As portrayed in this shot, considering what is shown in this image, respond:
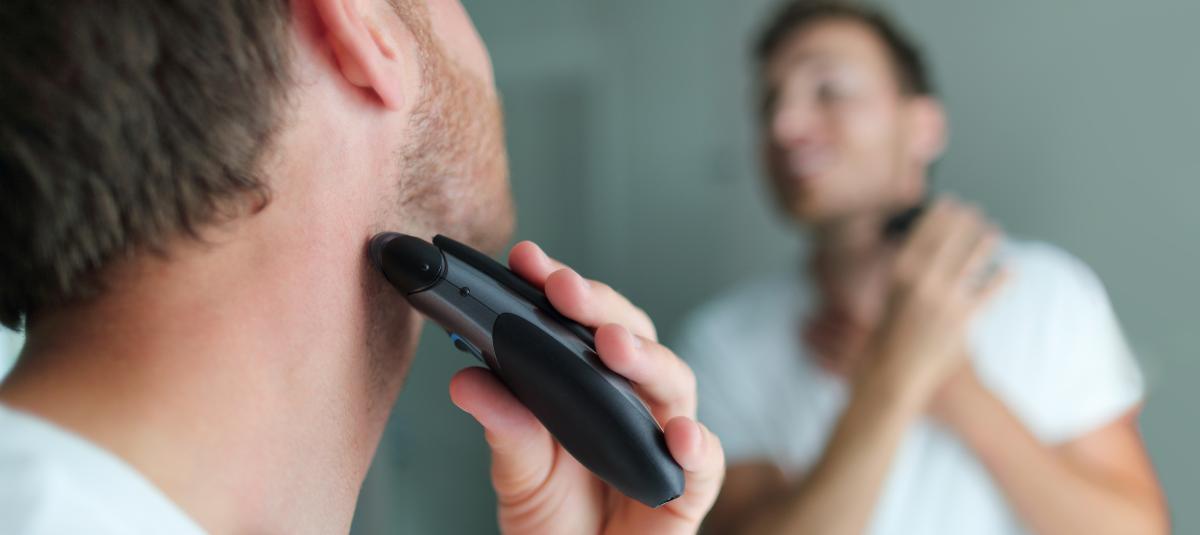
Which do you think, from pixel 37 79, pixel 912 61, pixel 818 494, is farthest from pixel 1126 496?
pixel 37 79

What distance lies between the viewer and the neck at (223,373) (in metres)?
0.25

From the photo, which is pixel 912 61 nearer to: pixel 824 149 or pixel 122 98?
pixel 824 149

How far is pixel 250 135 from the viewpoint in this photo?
277 millimetres

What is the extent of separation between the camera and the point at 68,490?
228 millimetres

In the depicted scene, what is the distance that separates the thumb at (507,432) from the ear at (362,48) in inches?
5.0

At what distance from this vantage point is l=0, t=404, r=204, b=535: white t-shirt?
22cm

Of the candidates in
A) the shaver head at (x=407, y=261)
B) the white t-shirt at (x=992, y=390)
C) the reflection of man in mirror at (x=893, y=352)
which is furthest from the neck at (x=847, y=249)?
the shaver head at (x=407, y=261)

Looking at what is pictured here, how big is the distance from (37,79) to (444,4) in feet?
0.53

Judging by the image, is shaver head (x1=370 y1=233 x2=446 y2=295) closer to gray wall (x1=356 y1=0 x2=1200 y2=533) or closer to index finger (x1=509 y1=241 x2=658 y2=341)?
index finger (x1=509 y1=241 x2=658 y2=341)

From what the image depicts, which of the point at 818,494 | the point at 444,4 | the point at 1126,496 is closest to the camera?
the point at 444,4

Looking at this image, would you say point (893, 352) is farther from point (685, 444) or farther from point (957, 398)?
point (685, 444)

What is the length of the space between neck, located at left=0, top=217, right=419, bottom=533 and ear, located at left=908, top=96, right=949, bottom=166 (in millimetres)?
772

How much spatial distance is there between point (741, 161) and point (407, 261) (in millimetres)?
945

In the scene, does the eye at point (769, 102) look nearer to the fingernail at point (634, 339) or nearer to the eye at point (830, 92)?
the eye at point (830, 92)
